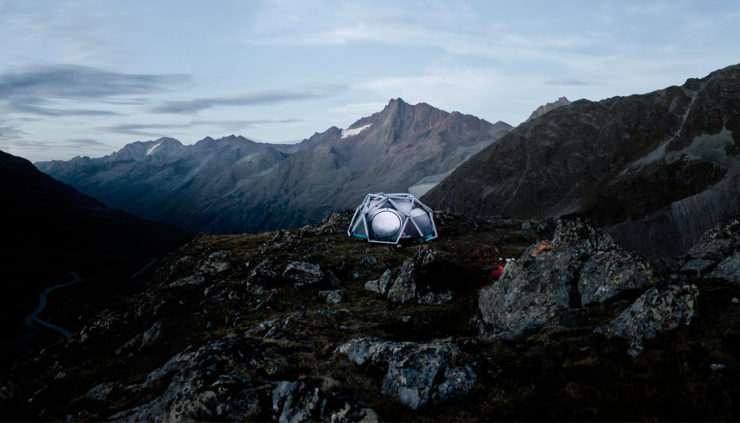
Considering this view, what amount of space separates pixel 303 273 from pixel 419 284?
11.1 meters

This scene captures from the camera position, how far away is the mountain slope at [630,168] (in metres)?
101

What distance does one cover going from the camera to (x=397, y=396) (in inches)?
426

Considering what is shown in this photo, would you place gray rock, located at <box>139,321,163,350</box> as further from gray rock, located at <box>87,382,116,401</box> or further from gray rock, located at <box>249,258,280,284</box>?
gray rock, located at <box>249,258,280,284</box>

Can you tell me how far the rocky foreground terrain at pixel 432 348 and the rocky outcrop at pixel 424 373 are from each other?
0.04 m

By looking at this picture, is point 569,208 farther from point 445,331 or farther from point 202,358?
point 202,358

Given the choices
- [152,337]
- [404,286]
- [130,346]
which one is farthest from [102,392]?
[404,286]

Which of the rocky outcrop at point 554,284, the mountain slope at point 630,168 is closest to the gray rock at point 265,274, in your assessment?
the rocky outcrop at point 554,284

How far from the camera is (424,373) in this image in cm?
1093

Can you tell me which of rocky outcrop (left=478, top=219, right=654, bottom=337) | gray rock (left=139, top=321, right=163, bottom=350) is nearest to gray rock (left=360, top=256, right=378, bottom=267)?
rocky outcrop (left=478, top=219, right=654, bottom=337)

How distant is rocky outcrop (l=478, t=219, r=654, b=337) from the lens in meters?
16.0

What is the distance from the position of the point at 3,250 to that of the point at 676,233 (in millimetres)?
223723

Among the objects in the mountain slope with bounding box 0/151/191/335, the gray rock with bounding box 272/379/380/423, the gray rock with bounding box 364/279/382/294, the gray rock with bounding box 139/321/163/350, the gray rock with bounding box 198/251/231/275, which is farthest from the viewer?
the mountain slope with bounding box 0/151/191/335

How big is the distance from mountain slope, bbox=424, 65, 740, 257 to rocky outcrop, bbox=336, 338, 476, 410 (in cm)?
10940

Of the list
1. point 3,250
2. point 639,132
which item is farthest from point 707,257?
point 3,250
